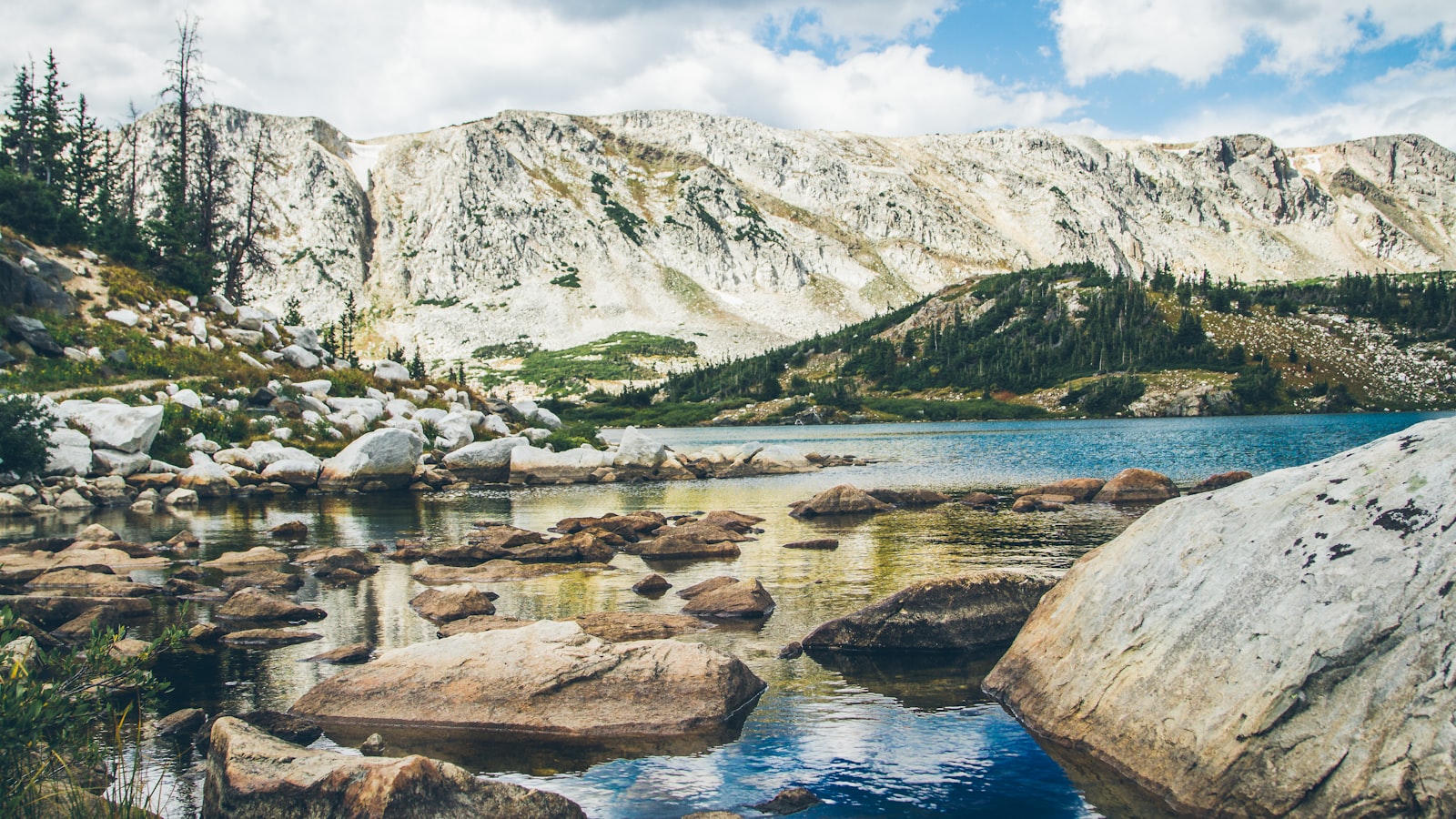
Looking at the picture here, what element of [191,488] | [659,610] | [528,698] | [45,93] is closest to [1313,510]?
[528,698]

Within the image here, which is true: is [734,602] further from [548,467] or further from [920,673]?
[548,467]

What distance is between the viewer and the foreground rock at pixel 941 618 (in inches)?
676

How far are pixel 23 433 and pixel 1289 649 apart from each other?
48.6m

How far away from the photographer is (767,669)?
16.2 m

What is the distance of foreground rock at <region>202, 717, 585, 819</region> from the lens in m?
8.84

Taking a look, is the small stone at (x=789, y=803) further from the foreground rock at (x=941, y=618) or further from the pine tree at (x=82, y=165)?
the pine tree at (x=82, y=165)

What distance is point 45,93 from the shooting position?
8338cm

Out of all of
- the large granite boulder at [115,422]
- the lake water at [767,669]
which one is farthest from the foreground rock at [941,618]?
the large granite boulder at [115,422]

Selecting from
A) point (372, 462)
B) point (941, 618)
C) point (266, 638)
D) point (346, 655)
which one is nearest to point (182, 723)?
point (346, 655)

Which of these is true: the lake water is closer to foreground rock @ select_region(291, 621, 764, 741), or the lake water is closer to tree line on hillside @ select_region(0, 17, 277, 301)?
foreground rock @ select_region(291, 621, 764, 741)

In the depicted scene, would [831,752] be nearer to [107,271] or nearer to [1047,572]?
[1047,572]

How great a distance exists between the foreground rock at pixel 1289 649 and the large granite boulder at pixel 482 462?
182 ft

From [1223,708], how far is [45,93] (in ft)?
365

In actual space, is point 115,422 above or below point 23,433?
above
